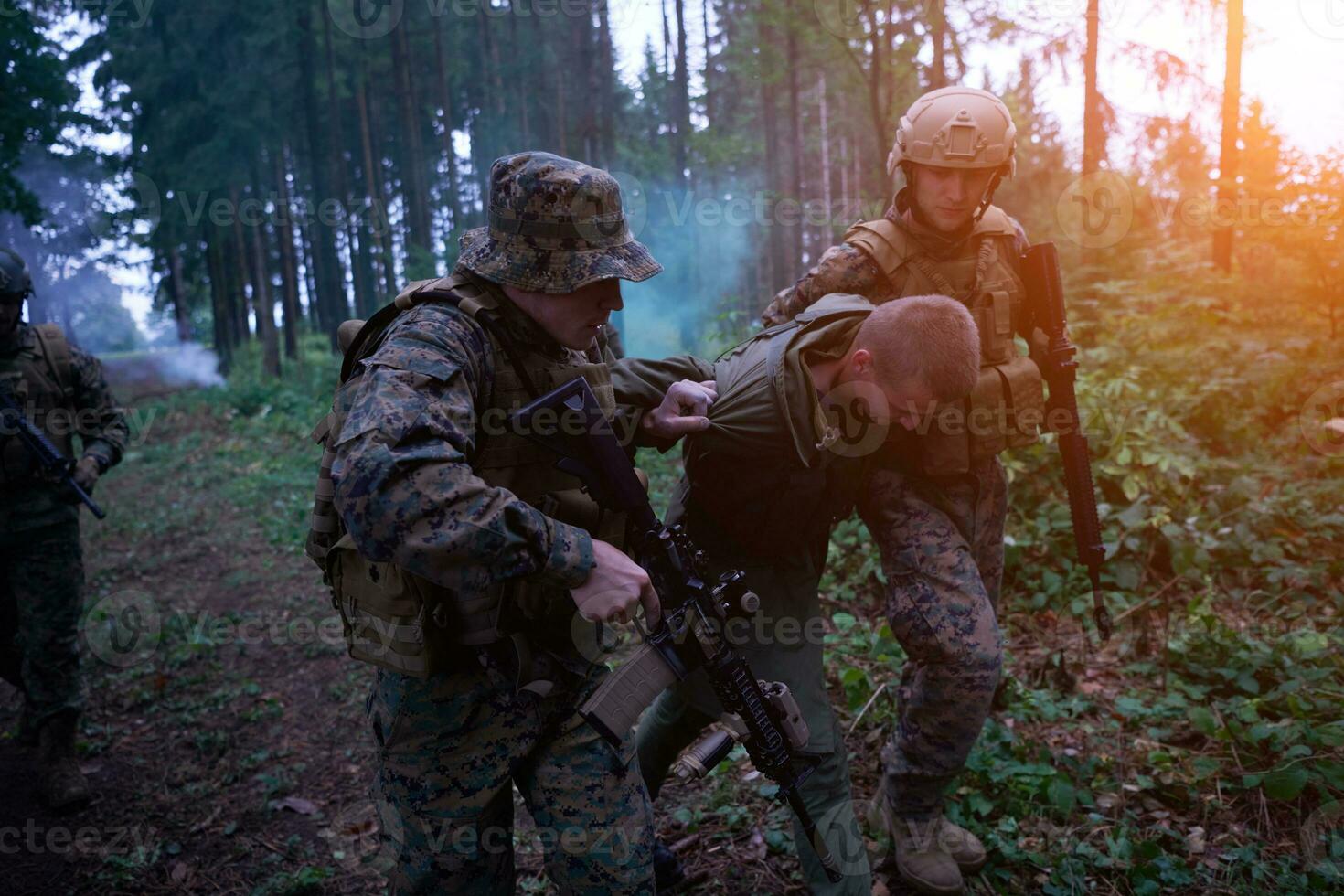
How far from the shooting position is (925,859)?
3080mm

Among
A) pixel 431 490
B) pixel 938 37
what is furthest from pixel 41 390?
pixel 938 37

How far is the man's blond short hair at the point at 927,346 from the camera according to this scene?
2.68m

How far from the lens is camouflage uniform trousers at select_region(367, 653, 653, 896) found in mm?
2238

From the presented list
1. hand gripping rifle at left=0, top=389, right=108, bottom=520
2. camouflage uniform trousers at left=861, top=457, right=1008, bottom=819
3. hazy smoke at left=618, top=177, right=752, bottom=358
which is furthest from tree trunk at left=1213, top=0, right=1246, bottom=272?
hand gripping rifle at left=0, top=389, right=108, bottom=520

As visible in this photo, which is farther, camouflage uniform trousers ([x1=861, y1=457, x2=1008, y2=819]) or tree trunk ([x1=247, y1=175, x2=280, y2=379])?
tree trunk ([x1=247, y1=175, x2=280, y2=379])

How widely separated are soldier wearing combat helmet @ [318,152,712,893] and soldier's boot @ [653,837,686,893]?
1017mm

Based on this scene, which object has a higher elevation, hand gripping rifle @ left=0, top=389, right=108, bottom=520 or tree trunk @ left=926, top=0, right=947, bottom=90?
tree trunk @ left=926, top=0, right=947, bottom=90

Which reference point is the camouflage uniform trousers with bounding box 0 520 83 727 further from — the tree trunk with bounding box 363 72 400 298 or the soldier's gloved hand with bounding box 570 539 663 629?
the tree trunk with bounding box 363 72 400 298

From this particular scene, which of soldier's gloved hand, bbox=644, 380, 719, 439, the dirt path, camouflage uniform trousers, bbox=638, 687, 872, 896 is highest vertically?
soldier's gloved hand, bbox=644, 380, 719, 439

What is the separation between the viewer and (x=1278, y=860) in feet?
9.87

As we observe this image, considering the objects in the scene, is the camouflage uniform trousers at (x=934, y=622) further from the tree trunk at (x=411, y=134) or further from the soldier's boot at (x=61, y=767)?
the tree trunk at (x=411, y=134)

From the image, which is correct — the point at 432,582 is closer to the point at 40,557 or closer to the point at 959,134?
the point at 959,134

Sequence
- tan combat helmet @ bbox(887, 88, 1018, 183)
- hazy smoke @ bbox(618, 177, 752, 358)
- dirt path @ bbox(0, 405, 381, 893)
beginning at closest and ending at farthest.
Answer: tan combat helmet @ bbox(887, 88, 1018, 183) → dirt path @ bbox(0, 405, 381, 893) → hazy smoke @ bbox(618, 177, 752, 358)

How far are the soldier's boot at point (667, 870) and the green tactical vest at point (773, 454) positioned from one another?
1.26 metres
